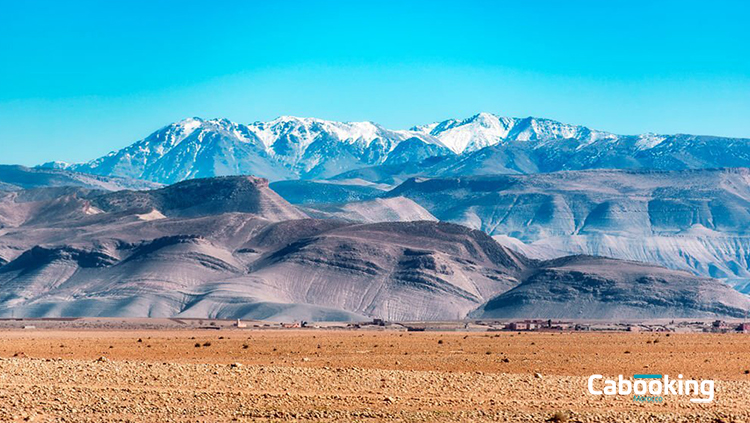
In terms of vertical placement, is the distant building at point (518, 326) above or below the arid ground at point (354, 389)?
above

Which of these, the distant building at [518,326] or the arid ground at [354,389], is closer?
the arid ground at [354,389]

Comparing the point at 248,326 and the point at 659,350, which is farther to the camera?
the point at 248,326

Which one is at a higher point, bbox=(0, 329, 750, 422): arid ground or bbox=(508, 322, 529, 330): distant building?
bbox=(508, 322, 529, 330): distant building

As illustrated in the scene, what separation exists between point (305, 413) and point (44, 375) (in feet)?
42.1

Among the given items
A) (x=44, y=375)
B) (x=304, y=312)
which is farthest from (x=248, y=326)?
(x=44, y=375)

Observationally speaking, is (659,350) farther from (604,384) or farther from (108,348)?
(108,348)

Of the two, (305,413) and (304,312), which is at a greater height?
(304,312)

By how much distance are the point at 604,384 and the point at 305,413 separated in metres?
14.7

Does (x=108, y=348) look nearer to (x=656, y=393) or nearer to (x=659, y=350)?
(x=659, y=350)

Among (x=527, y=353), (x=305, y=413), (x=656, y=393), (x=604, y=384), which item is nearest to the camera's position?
(x=305, y=413)

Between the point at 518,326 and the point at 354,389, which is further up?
the point at 518,326

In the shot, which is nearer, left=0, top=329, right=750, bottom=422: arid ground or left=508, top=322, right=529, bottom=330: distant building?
left=0, top=329, right=750, bottom=422: arid ground

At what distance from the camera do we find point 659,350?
75438mm

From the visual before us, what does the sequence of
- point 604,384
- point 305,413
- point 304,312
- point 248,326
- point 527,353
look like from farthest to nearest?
1. point 304,312
2. point 248,326
3. point 527,353
4. point 604,384
5. point 305,413
